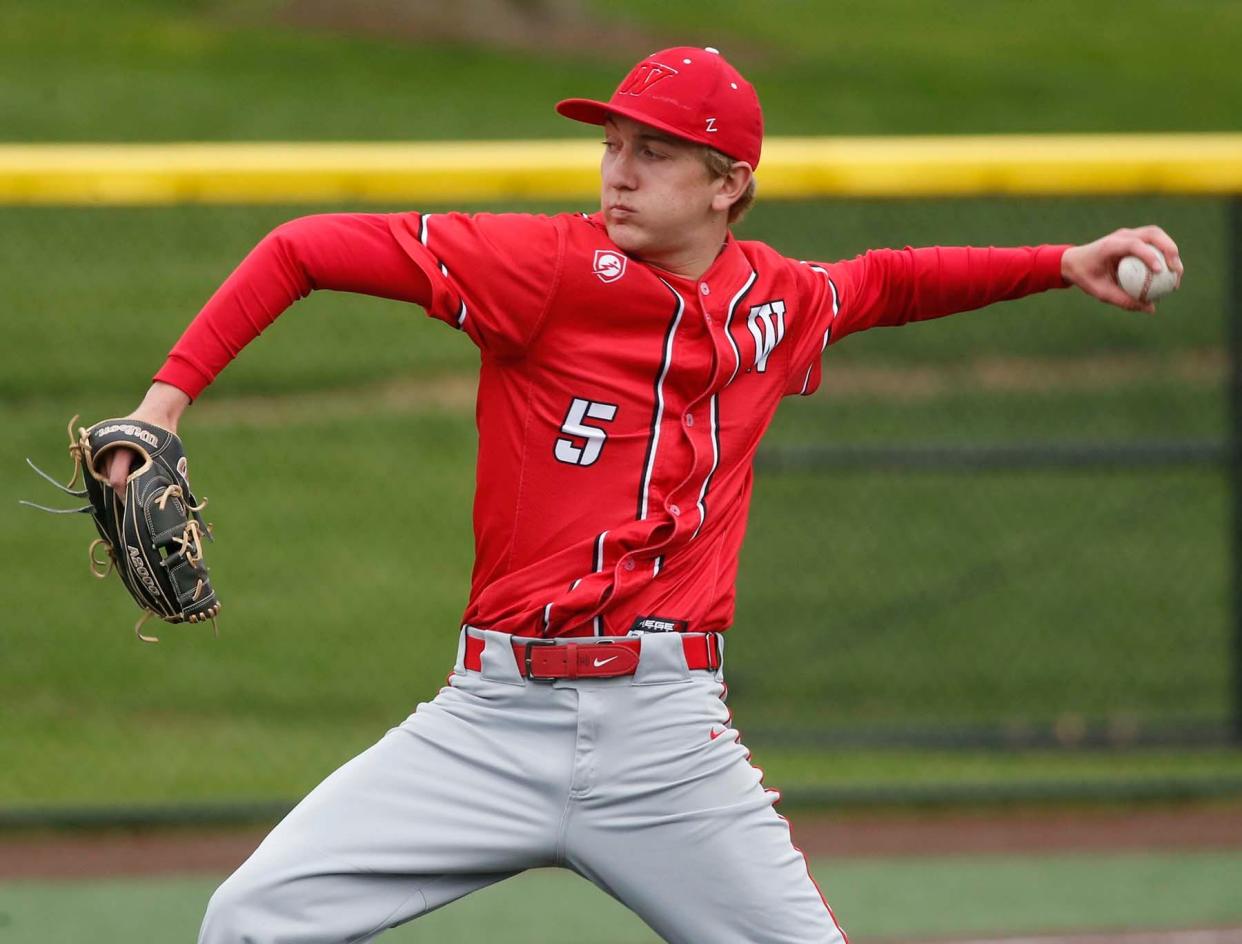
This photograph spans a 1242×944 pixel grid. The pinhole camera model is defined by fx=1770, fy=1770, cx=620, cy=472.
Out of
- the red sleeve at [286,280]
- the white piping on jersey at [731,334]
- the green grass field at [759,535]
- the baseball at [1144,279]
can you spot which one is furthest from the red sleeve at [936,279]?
the green grass field at [759,535]

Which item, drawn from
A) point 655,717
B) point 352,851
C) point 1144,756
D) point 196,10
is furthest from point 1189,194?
point 196,10

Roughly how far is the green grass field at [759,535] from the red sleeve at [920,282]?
3017 mm

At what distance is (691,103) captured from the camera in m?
3.08

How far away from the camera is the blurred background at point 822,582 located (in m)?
5.80

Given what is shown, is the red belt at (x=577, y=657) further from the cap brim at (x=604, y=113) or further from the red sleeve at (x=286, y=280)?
the cap brim at (x=604, y=113)

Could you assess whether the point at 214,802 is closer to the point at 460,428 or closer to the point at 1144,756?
the point at 1144,756

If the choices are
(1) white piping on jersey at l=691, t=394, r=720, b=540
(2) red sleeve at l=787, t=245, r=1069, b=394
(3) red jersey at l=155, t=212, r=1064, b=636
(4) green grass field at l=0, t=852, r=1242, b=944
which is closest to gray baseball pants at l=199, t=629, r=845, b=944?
(3) red jersey at l=155, t=212, r=1064, b=636

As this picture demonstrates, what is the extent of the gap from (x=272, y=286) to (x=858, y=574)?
447 cm

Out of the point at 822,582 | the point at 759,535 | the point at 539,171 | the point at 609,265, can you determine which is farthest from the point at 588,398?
the point at 822,582

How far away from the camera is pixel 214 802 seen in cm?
594

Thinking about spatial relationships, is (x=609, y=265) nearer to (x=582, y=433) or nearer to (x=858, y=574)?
(x=582, y=433)

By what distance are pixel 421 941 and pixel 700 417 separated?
242 centimetres

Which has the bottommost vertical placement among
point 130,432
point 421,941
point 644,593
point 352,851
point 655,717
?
point 421,941

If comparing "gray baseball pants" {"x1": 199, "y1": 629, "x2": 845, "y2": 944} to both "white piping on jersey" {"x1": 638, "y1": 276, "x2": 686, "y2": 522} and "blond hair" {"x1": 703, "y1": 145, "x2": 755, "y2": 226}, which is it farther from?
"blond hair" {"x1": 703, "y1": 145, "x2": 755, "y2": 226}
